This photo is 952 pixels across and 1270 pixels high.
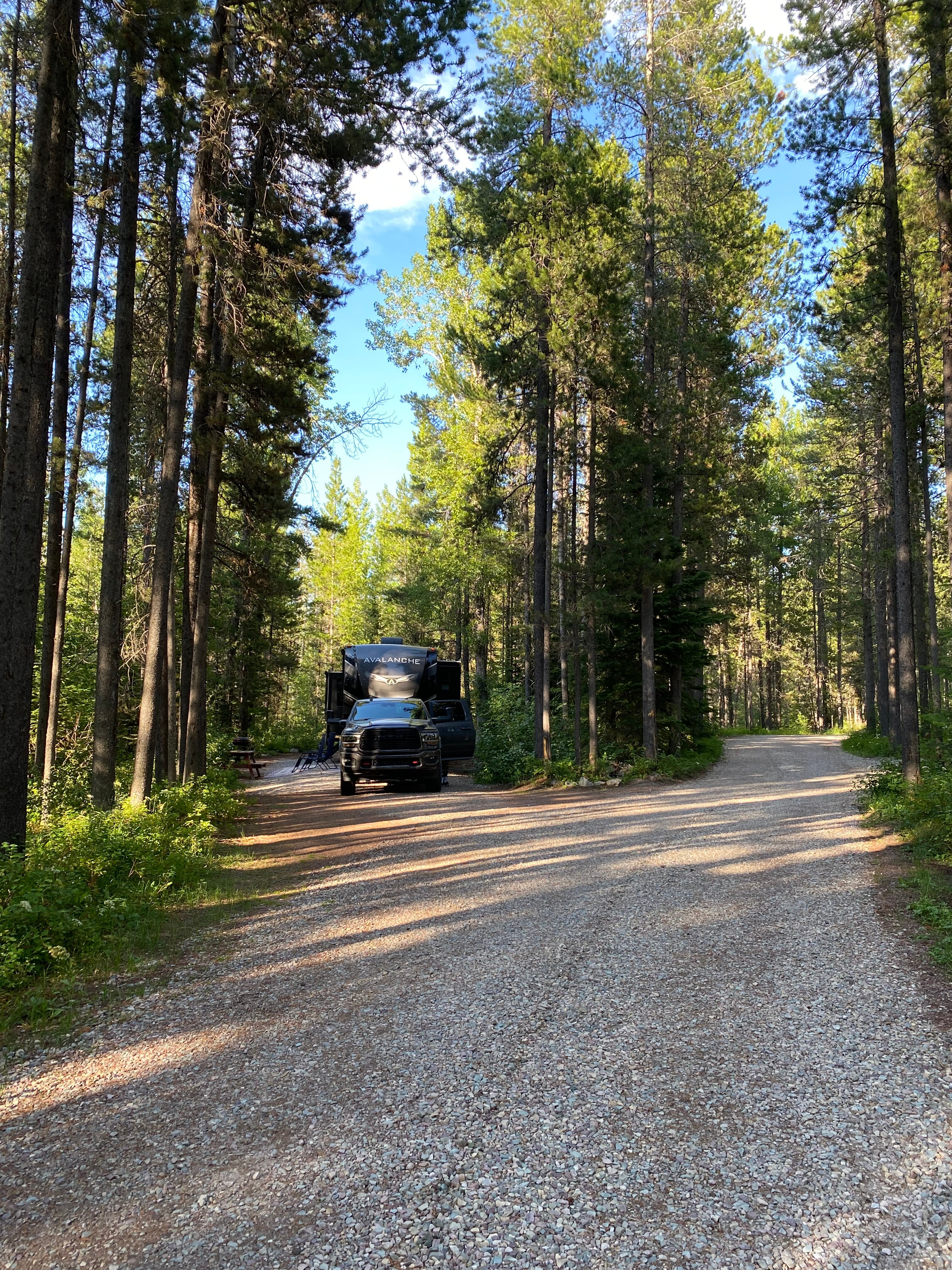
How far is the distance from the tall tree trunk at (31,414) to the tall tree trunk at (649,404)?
12194 mm

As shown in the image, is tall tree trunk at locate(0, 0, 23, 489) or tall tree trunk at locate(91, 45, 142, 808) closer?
tall tree trunk at locate(91, 45, 142, 808)

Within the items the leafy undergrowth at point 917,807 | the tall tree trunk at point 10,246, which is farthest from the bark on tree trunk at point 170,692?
the leafy undergrowth at point 917,807

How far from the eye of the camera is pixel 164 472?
9945mm

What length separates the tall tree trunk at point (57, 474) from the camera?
36.3ft

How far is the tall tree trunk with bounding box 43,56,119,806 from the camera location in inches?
408

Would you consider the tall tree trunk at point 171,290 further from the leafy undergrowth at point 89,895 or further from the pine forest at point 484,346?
the leafy undergrowth at point 89,895

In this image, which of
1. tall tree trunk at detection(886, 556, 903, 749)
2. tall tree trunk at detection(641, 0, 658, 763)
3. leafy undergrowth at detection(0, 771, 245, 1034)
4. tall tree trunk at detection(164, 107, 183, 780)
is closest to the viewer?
leafy undergrowth at detection(0, 771, 245, 1034)

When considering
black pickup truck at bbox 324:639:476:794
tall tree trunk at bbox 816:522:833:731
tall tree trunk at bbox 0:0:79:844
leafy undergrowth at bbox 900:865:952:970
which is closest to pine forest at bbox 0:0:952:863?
tall tree trunk at bbox 0:0:79:844

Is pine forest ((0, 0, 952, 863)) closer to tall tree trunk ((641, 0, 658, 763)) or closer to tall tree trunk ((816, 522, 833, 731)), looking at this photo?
tall tree trunk ((641, 0, 658, 763))

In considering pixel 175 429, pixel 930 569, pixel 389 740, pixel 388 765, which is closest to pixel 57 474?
pixel 175 429

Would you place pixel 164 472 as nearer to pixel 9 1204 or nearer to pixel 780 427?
pixel 9 1204

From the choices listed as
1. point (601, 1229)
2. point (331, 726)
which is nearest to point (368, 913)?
point (601, 1229)

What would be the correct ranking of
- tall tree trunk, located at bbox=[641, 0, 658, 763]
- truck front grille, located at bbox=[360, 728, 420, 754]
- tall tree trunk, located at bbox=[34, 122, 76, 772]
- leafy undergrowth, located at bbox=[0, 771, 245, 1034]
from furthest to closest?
tall tree trunk, located at bbox=[641, 0, 658, 763] → truck front grille, located at bbox=[360, 728, 420, 754] → tall tree trunk, located at bbox=[34, 122, 76, 772] → leafy undergrowth, located at bbox=[0, 771, 245, 1034]

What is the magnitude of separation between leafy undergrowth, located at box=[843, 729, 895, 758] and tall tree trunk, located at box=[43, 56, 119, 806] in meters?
19.5
